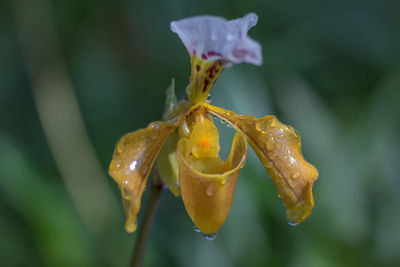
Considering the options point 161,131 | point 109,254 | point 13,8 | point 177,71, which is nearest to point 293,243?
point 109,254

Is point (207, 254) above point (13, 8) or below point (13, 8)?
below

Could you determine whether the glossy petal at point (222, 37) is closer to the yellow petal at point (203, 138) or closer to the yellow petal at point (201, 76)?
the yellow petal at point (201, 76)

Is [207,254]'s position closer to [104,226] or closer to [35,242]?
[104,226]

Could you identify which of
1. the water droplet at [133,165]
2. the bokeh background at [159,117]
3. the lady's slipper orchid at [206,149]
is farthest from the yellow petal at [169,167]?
the bokeh background at [159,117]

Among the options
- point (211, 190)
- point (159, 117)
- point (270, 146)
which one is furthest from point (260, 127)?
point (159, 117)

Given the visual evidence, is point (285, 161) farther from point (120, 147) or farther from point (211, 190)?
point (120, 147)

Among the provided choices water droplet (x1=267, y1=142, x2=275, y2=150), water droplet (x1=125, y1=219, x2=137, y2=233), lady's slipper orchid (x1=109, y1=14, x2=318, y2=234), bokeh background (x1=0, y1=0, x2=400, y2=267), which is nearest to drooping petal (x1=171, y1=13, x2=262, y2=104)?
lady's slipper orchid (x1=109, y1=14, x2=318, y2=234)

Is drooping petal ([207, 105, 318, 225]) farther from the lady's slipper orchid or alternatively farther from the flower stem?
the flower stem
